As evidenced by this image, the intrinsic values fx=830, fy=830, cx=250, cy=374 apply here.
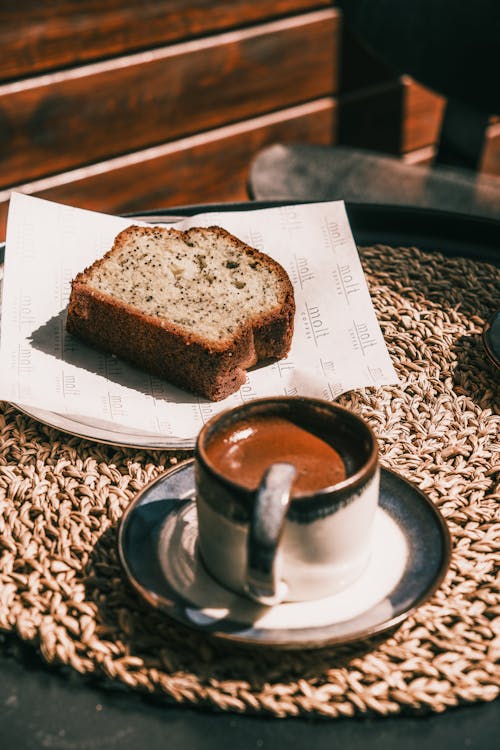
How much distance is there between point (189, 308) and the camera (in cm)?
128

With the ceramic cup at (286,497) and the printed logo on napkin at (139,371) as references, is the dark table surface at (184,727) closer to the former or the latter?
the ceramic cup at (286,497)

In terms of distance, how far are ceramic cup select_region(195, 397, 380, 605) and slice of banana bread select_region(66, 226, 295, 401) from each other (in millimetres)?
363

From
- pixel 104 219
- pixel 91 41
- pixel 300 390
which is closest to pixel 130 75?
pixel 91 41

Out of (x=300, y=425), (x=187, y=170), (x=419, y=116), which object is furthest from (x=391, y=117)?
(x=300, y=425)

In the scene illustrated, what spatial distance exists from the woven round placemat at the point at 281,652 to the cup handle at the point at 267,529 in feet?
0.31

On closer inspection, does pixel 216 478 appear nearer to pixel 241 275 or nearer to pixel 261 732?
pixel 261 732

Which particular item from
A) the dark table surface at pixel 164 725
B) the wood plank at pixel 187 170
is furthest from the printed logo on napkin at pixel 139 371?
the wood plank at pixel 187 170

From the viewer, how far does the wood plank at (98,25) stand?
7.73 ft

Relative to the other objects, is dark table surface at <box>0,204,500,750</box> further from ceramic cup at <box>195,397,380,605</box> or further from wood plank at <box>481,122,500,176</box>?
wood plank at <box>481,122,500,176</box>

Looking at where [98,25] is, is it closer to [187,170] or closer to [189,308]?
[187,170]

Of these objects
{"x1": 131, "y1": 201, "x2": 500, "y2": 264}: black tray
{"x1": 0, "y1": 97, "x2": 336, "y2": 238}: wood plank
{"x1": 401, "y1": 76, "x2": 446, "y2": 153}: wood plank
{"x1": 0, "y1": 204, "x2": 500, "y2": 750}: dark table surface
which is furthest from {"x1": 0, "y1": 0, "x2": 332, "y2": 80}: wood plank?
{"x1": 0, "y1": 204, "x2": 500, "y2": 750}: dark table surface

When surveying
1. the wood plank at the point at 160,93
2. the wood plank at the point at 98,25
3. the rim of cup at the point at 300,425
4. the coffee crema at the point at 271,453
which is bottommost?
the wood plank at the point at 160,93

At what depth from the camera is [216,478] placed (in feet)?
2.37

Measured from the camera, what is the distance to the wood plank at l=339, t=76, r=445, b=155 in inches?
131
